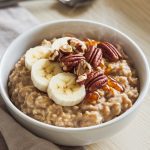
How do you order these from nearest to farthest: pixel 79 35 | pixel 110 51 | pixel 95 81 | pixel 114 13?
pixel 95 81
pixel 110 51
pixel 79 35
pixel 114 13

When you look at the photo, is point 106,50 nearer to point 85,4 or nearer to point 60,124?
point 60,124

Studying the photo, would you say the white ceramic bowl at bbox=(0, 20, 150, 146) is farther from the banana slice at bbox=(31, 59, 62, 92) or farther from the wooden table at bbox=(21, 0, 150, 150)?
the wooden table at bbox=(21, 0, 150, 150)

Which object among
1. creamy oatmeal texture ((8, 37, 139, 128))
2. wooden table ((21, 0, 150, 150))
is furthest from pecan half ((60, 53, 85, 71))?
wooden table ((21, 0, 150, 150))

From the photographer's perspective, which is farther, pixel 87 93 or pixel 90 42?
pixel 90 42

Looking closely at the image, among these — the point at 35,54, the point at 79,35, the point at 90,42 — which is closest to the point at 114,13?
the point at 79,35

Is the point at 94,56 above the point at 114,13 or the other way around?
above

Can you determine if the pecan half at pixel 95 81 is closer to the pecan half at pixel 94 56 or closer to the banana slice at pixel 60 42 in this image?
the pecan half at pixel 94 56

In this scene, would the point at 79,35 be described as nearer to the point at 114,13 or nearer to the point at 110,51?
the point at 110,51
